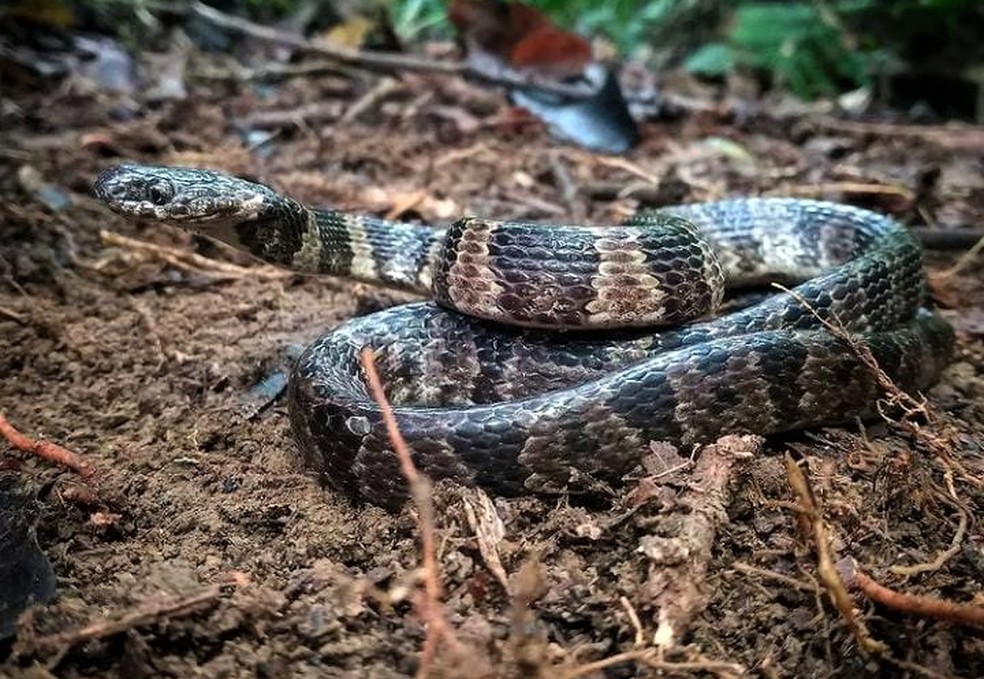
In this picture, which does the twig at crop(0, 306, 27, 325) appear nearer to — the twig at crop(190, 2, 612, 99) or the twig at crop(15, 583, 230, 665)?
the twig at crop(15, 583, 230, 665)

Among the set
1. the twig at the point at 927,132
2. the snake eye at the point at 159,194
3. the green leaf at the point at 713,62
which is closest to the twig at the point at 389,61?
the twig at the point at 927,132

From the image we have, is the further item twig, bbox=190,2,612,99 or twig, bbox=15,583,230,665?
twig, bbox=190,2,612,99

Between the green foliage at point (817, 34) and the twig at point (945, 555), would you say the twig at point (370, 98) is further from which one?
the twig at point (945, 555)

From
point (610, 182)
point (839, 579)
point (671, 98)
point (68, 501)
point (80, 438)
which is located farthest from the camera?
point (671, 98)

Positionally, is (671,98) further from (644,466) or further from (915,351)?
(644,466)

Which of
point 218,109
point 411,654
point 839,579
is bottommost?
point 218,109

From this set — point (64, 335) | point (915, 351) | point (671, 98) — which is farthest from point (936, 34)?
point (64, 335)

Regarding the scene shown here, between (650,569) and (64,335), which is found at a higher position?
(650,569)

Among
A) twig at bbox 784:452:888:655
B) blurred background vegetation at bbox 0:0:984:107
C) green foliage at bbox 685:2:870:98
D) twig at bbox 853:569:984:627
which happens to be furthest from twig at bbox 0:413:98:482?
green foliage at bbox 685:2:870:98
